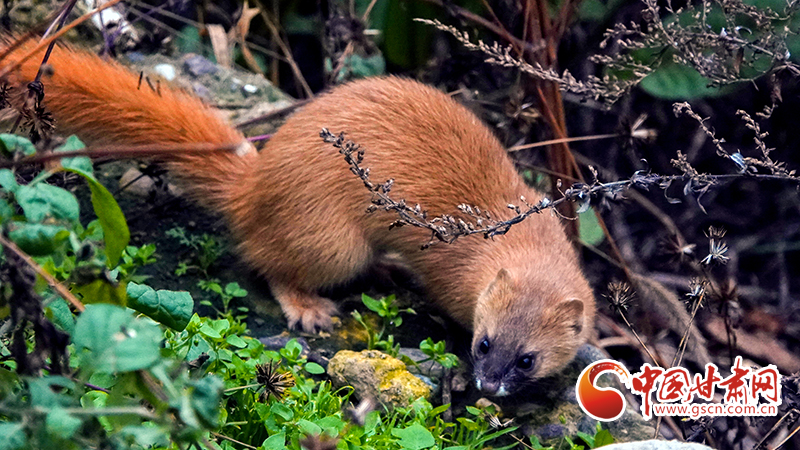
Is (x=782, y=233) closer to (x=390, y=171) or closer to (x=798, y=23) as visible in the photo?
(x=798, y=23)

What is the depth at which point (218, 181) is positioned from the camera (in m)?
3.64

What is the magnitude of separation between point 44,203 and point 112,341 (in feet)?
1.23

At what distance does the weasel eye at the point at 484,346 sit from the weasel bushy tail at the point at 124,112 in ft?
4.54

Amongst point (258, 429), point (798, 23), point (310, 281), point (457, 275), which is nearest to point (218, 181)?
point (310, 281)

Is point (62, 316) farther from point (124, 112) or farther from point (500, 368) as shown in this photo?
point (500, 368)

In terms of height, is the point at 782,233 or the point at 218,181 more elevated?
the point at 218,181

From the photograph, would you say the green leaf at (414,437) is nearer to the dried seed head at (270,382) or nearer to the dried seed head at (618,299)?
the dried seed head at (270,382)

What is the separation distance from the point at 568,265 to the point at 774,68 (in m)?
1.30

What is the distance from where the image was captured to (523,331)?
3219 mm

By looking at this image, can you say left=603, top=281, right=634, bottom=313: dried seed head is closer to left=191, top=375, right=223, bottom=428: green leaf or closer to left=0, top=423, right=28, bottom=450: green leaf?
left=191, top=375, right=223, bottom=428: green leaf

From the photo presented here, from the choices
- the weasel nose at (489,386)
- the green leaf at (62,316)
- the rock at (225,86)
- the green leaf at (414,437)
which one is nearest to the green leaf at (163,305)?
the green leaf at (62,316)

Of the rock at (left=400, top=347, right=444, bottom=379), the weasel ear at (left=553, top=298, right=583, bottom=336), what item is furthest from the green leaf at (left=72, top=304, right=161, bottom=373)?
the weasel ear at (left=553, top=298, right=583, bottom=336)

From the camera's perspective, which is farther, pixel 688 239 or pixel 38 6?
pixel 688 239

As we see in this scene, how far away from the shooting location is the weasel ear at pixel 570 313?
10.7ft
